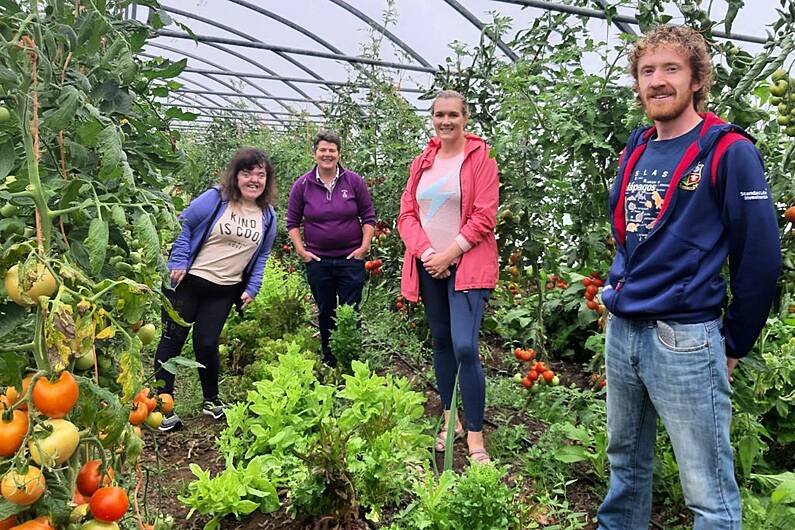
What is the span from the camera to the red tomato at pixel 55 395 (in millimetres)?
755

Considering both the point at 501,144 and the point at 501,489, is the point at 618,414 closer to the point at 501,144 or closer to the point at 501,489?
the point at 501,489

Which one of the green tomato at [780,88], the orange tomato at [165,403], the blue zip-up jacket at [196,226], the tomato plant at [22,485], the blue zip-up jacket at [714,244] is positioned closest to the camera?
the tomato plant at [22,485]

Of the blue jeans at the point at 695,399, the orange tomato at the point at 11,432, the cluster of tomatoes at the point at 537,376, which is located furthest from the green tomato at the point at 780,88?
the orange tomato at the point at 11,432

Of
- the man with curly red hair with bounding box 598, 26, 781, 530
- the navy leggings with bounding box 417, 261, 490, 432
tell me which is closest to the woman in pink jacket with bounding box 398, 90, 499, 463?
the navy leggings with bounding box 417, 261, 490, 432

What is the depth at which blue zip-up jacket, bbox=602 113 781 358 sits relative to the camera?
1.40 m

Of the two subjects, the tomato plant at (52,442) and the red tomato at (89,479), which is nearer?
the tomato plant at (52,442)

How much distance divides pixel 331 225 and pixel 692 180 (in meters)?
2.42

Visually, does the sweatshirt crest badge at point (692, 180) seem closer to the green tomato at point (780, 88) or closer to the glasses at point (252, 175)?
the green tomato at point (780, 88)

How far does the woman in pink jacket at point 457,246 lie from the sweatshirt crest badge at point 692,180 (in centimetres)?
99

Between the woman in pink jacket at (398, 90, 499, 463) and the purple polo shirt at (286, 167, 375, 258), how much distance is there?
1.05 metres

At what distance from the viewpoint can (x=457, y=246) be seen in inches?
95.3

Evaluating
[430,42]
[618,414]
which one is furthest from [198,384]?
[430,42]

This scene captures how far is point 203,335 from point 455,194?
150 centimetres

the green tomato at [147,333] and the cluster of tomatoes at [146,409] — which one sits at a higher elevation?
the green tomato at [147,333]
